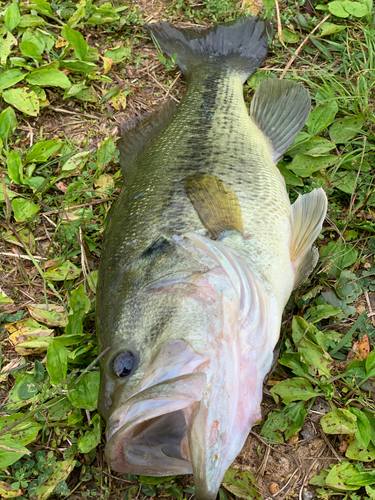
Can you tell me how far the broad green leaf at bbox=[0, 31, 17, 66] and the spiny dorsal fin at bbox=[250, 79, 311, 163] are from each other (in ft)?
7.02

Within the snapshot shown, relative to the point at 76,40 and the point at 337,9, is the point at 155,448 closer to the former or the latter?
the point at 76,40

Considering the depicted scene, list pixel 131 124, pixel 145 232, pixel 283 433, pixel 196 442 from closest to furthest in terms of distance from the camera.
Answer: pixel 196 442
pixel 145 232
pixel 283 433
pixel 131 124

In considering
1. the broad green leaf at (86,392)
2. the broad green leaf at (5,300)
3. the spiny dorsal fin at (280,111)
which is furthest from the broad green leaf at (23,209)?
the spiny dorsal fin at (280,111)

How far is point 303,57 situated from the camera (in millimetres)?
3865

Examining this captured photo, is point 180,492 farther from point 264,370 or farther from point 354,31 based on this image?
point 354,31

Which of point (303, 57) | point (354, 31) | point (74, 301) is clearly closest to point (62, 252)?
point (74, 301)

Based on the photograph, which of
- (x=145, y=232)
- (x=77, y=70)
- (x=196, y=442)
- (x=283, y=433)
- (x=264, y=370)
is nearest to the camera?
(x=196, y=442)

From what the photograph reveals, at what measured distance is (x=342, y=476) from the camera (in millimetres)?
2385

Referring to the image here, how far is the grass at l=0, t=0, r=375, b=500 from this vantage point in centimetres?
246

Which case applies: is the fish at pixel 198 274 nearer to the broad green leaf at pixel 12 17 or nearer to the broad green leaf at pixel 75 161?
the broad green leaf at pixel 75 161

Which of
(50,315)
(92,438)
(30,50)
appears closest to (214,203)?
(50,315)

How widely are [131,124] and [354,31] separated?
2.33 meters

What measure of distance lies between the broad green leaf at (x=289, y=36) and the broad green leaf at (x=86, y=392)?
A: 3.35 m

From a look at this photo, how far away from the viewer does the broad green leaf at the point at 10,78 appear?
3.51 m
